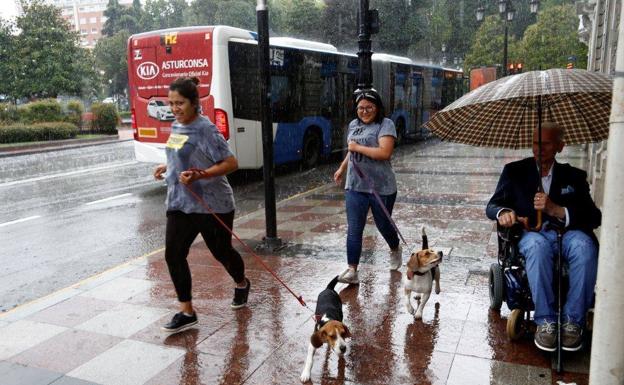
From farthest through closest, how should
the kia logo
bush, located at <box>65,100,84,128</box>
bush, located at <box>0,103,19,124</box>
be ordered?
bush, located at <box>65,100,84,128</box>, bush, located at <box>0,103,19,124</box>, the kia logo

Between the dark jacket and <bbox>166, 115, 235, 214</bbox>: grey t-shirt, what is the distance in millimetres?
2019

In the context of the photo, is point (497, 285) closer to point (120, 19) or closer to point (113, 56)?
point (113, 56)

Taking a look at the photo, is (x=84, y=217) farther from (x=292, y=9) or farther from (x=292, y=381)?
(x=292, y=9)

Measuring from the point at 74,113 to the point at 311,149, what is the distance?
21.6m

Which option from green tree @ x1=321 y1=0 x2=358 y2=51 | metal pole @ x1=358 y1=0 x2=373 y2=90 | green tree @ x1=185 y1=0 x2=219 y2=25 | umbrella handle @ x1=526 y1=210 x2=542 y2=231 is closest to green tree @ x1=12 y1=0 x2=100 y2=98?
green tree @ x1=321 y1=0 x2=358 y2=51

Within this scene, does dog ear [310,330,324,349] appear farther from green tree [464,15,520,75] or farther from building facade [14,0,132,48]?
building facade [14,0,132,48]

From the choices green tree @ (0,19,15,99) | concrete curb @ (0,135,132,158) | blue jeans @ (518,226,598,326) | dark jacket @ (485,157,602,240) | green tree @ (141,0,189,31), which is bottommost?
concrete curb @ (0,135,132,158)

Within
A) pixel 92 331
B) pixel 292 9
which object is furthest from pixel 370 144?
pixel 292 9

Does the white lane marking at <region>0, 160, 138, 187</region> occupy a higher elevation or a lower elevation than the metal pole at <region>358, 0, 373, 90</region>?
lower

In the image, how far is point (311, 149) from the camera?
46.5 ft

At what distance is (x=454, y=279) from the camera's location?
16.1ft

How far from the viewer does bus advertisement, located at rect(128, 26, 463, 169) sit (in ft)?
35.0

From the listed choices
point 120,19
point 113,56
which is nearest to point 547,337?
point 113,56

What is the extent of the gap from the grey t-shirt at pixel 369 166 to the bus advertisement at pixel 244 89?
6.26 metres
